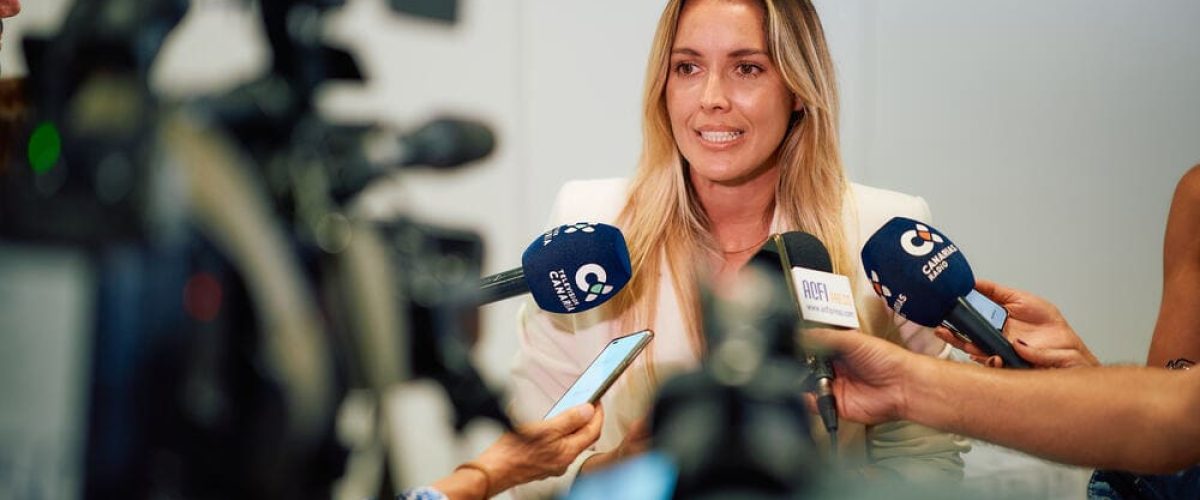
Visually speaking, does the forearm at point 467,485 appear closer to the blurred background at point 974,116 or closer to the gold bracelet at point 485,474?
the gold bracelet at point 485,474

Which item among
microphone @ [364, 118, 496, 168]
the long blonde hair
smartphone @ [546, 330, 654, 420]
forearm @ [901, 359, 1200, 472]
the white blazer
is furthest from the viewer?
the long blonde hair

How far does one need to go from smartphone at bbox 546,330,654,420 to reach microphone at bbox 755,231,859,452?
151mm

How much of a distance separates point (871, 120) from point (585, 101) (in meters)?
0.74

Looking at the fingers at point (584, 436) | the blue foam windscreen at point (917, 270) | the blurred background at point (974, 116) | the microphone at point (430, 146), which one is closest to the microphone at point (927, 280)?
the blue foam windscreen at point (917, 270)

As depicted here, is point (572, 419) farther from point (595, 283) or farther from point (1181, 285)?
point (1181, 285)

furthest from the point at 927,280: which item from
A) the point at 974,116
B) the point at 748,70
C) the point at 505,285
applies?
the point at 974,116

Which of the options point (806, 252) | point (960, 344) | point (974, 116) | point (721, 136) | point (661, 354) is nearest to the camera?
point (806, 252)

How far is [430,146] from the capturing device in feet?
1.12

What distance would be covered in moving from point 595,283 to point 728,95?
68 centimetres

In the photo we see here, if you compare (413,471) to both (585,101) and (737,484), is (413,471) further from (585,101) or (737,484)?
(585,101)

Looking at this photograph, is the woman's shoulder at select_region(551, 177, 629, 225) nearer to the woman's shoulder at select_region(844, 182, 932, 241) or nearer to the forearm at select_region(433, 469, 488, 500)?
the woman's shoulder at select_region(844, 182, 932, 241)

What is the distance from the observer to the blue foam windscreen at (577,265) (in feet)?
3.42

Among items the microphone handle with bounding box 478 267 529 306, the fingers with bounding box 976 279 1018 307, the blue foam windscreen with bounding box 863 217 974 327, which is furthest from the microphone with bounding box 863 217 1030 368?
the microphone handle with bounding box 478 267 529 306

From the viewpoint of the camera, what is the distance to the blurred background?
2328 millimetres
